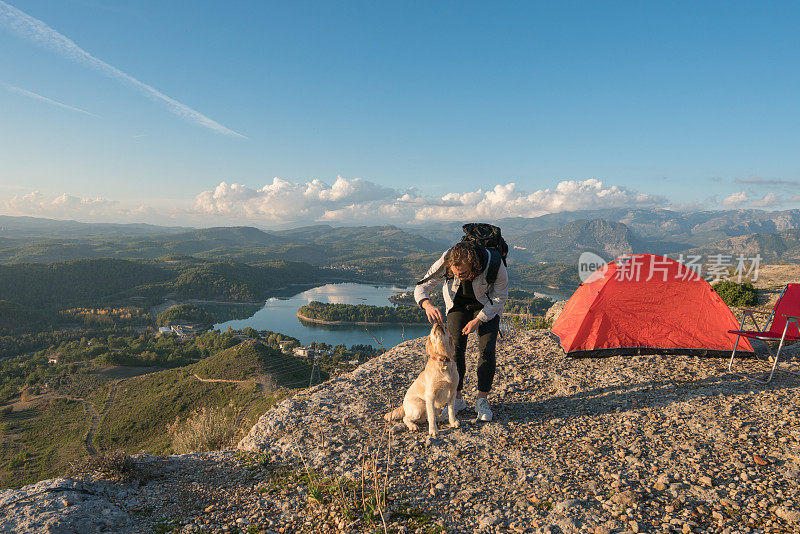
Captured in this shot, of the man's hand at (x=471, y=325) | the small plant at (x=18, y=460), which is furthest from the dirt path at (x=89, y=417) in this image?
the man's hand at (x=471, y=325)

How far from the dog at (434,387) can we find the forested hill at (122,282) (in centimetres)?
13799

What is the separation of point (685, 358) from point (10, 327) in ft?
416

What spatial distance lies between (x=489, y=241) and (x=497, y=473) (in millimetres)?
2718

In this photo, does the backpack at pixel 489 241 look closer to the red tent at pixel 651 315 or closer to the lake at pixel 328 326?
the red tent at pixel 651 315

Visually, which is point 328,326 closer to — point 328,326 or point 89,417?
point 328,326

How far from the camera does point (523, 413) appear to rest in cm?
559

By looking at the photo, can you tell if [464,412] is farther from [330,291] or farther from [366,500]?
[330,291]

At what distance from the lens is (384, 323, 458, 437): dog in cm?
431

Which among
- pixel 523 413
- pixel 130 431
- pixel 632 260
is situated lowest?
pixel 130 431

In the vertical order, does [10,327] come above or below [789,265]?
below

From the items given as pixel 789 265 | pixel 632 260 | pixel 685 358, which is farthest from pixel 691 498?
pixel 789 265

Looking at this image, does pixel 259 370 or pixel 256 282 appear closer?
pixel 259 370

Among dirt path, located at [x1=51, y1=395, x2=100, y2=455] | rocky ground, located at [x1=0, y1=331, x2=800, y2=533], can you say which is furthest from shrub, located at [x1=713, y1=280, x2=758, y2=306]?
dirt path, located at [x1=51, y1=395, x2=100, y2=455]

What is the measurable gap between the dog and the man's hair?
76cm
